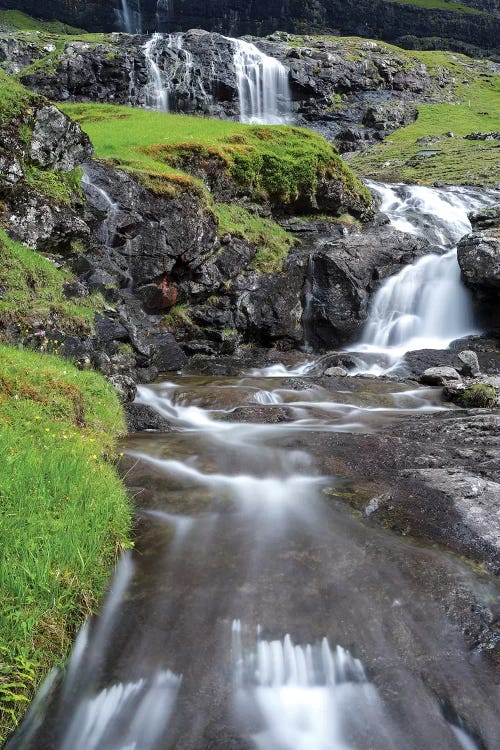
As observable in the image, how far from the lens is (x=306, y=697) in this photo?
2967mm

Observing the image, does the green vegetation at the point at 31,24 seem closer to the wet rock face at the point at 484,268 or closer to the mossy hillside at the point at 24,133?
the mossy hillside at the point at 24,133

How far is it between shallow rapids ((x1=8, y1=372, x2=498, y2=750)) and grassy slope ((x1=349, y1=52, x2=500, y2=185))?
105ft

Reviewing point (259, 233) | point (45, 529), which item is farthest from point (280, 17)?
point (45, 529)

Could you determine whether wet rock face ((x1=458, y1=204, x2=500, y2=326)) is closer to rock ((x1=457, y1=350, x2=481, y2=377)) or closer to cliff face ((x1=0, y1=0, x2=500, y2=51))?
rock ((x1=457, y1=350, x2=481, y2=377))

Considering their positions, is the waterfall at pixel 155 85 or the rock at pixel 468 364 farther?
the waterfall at pixel 155 85

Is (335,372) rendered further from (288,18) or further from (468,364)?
(288,18)

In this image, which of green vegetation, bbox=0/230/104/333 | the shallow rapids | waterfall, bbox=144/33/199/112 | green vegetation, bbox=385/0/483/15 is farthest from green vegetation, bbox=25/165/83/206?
green vegetation, bbox=385/0/483/15

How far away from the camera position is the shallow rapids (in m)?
2.74

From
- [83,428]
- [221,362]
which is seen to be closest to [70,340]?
[83,428]

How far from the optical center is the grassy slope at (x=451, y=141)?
3556 cm

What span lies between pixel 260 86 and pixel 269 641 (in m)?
57.8

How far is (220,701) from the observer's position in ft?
9.50

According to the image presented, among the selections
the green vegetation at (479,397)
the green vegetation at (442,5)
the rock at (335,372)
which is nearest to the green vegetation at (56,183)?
the rock at (335,372)

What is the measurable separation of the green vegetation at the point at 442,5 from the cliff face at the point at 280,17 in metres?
2.09
